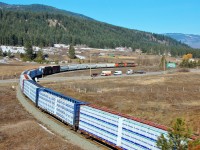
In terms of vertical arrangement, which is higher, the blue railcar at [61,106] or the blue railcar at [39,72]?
the blue railcar at [61,106]

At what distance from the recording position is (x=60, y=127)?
106 feet

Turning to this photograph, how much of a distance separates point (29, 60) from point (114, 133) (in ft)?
517

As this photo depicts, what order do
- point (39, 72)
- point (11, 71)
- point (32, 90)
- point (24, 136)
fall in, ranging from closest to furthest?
point (24, 136)
point (32, 90)
point (39, 72)
point (11, 71)

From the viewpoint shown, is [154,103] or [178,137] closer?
[178,137]

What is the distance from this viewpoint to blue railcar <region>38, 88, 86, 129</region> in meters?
30.3

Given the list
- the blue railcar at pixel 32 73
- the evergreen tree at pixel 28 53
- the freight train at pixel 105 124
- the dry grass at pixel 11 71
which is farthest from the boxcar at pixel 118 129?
the evergreen tree at pixel 28 53

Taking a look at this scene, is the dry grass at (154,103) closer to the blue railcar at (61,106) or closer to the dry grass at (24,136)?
the blue railcar at (61,106)

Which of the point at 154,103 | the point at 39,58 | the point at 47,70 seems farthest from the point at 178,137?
the point at 39,58

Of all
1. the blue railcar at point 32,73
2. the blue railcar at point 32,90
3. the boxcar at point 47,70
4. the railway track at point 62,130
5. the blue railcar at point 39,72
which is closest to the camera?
the railway track at point 62,130

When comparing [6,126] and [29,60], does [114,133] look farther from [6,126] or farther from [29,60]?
[29,60]

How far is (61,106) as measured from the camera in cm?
3441

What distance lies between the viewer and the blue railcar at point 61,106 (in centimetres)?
3031

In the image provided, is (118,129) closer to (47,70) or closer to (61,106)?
(61,106)

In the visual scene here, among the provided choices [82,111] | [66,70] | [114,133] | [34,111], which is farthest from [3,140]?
[66,70]
